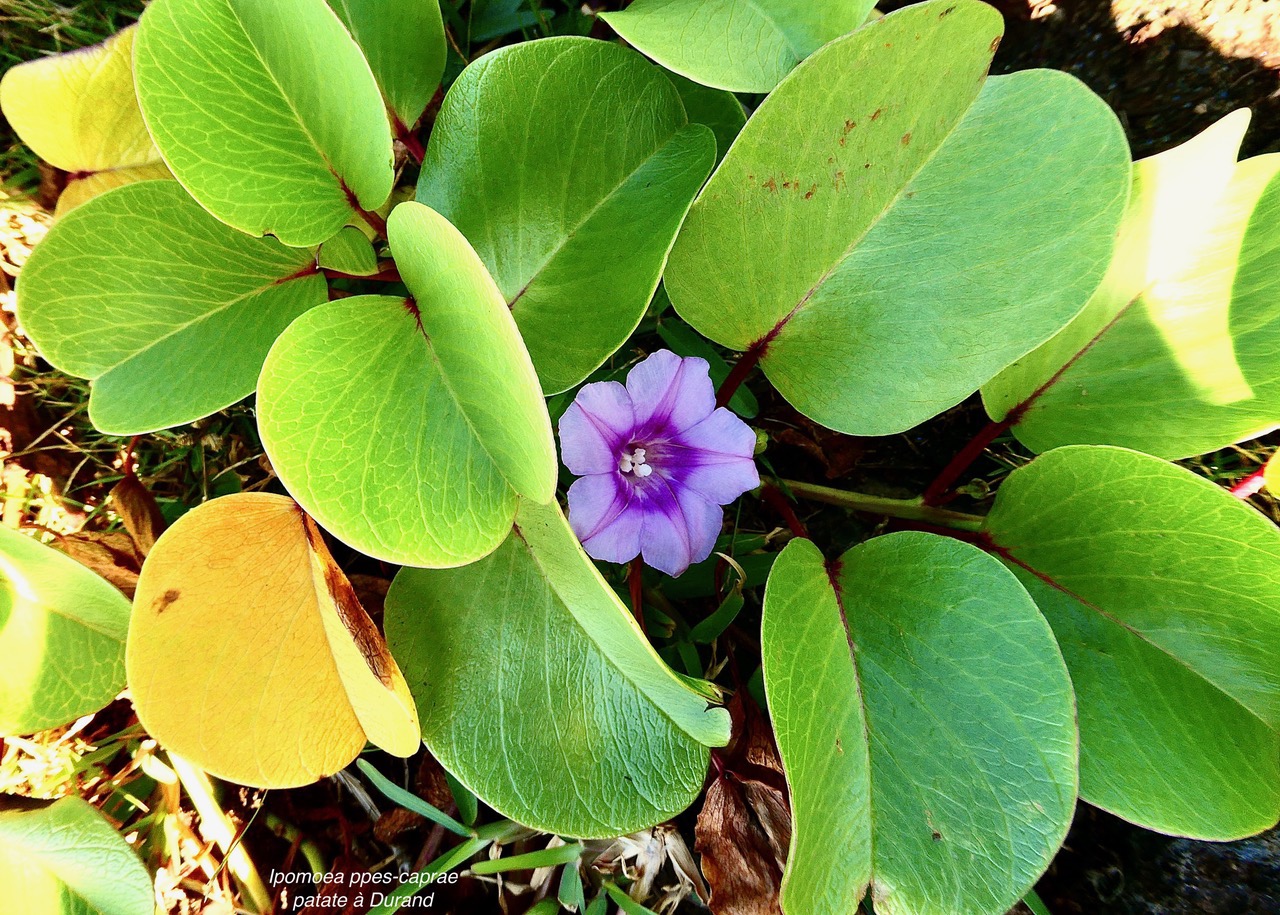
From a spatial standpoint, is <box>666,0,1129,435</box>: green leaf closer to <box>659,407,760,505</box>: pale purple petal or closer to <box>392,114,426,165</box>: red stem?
<box>659,407,760,505</box>: pale purple petal

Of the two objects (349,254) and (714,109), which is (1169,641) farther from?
(349,254)

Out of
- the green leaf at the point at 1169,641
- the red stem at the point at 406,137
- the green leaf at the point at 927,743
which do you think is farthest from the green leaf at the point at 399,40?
the green leaf at the point at 1169,641

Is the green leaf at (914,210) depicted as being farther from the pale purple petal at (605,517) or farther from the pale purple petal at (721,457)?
the pale purple petal at (605,517)

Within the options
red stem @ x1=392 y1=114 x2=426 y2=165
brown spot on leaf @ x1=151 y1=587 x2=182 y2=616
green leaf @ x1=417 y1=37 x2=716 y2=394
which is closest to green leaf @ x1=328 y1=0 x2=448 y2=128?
red stem @ x1=392 y1=114 x2=426 y2=165

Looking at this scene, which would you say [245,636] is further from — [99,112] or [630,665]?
[99,112]

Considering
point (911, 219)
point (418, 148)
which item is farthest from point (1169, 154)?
point (418, 148)

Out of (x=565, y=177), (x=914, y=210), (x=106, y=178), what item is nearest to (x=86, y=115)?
(x=106, y=178)
